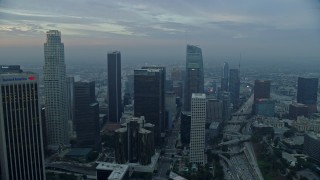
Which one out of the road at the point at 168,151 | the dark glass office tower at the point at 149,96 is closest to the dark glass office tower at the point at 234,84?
the road at the point at 168,151

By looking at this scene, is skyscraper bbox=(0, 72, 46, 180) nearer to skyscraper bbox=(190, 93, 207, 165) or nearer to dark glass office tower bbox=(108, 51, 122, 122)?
skyscraper bbox=(190, 93, 207, 165)

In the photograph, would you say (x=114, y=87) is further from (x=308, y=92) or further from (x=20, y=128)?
(x=308, y=92)

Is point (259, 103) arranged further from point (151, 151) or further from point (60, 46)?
point (60, 46)

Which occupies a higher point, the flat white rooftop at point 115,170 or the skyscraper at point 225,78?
the skyscraper at point 225,78

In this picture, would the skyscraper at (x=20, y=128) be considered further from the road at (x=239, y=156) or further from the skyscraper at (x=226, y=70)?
the skyscraper at (x=226, y=70)

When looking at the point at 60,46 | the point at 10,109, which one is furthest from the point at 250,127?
the point at 10,109

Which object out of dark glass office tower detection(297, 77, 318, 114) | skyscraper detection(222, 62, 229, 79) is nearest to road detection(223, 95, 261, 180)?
dark glass office tower detection(297, 77, 318, 114)
